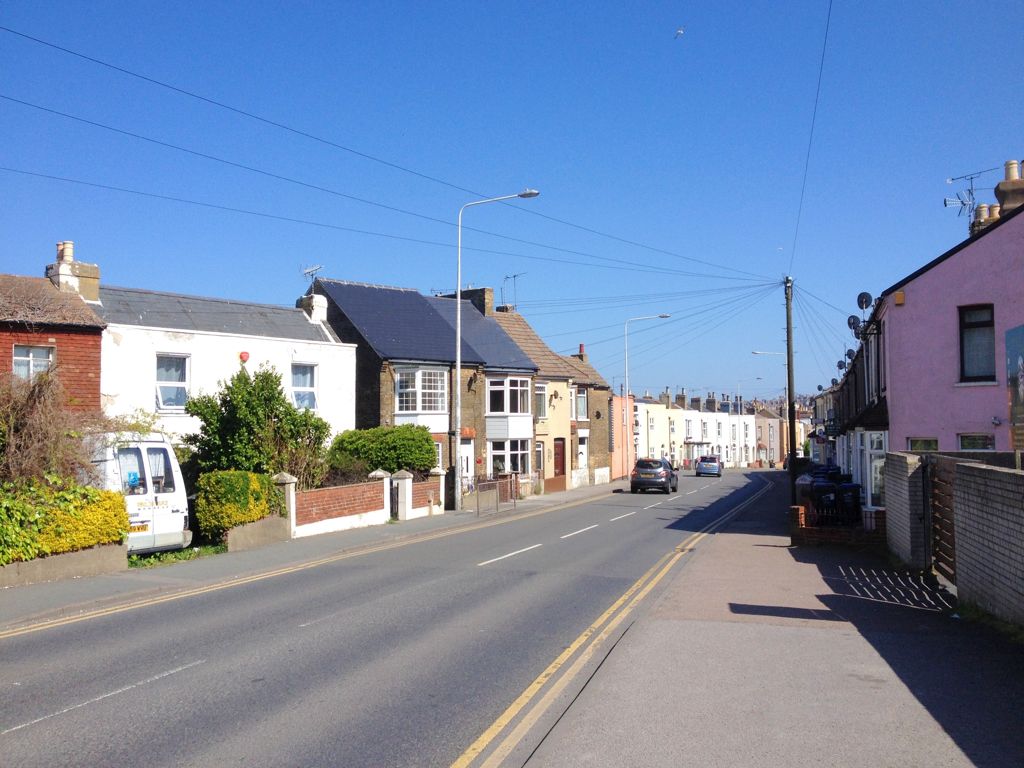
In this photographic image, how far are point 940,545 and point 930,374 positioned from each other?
8930mm

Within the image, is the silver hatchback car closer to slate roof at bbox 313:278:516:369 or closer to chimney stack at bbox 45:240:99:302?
slate roof at bbox 313:278:516:369

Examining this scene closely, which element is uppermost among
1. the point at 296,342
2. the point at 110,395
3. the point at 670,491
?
the point at 296,342

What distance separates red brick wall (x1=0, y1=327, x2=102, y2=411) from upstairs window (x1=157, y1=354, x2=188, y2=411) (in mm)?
1903

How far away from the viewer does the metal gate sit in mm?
12641

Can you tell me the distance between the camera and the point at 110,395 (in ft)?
74.7

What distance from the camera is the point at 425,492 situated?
90.4ft

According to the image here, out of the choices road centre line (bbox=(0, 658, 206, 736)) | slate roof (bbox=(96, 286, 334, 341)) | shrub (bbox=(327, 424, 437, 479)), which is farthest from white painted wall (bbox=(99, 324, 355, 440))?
road centre line (bbox=(0, 658, 206, 736))

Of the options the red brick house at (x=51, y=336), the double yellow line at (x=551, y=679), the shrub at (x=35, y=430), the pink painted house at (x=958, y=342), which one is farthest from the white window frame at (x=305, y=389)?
the pink painted house at (x=958, y=342)

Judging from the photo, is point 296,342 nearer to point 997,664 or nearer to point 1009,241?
point 1009,241

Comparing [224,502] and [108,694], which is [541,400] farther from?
[108,694]

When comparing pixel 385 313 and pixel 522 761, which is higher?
pixel 385 313

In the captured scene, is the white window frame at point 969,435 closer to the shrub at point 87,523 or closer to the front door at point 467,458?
the shrub at point 87,523

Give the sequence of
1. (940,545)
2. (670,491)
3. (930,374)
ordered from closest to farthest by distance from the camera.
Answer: (940,545) < (930,374) < (670,491)

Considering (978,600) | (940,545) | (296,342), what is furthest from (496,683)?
(296,342)
